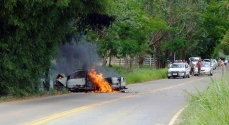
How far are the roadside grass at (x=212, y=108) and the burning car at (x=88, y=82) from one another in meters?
12.2

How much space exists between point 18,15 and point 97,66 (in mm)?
8540

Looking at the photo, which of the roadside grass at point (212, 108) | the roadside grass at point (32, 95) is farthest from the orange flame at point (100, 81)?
Answer: the roadside grass at point (212, 108)

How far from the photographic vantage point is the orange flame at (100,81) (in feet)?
91.9

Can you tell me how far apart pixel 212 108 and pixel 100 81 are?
1688 centimetres

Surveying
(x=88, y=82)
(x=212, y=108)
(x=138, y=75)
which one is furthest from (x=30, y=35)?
(x=138, y=75)

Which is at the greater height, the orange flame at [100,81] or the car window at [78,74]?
the car window at [78,74]

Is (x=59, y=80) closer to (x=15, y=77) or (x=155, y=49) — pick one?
(x=15, y=77)

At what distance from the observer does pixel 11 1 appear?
66.9 feet

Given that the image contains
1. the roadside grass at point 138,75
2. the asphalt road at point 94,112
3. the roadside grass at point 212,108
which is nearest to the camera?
the roadside grass at point 212,108

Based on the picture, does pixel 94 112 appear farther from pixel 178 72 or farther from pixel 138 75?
pixel 178 72

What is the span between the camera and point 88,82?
28359 millimetres

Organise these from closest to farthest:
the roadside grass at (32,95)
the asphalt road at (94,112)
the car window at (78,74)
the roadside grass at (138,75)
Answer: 1. the asphalt road at (94,112)
2. the roadside grass at (32,95)
3. the car window at (78,74)
4. the roadside grass at (138,75)

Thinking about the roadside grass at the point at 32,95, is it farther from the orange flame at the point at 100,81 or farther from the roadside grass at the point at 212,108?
the roadside grass at the point at 212,108

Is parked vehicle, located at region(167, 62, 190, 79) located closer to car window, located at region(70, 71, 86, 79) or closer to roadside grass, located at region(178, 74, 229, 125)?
car window, located at region(70, 71, 86, 79)
